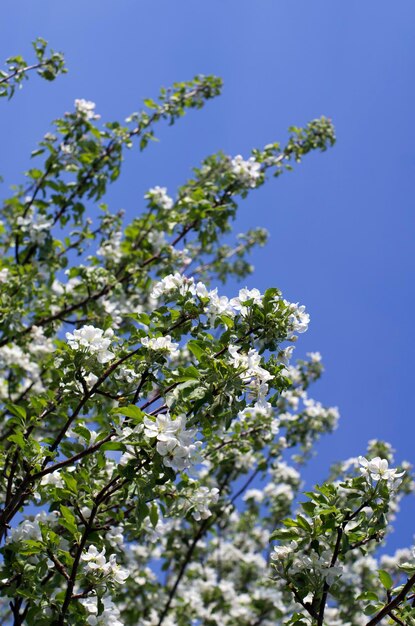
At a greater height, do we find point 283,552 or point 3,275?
point 3,275

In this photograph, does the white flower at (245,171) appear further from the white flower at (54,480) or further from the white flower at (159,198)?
the white flower at (54,480)

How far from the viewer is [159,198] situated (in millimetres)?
5719

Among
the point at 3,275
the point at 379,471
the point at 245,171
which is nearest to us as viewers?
the point at 379,471

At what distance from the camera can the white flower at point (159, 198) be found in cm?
571

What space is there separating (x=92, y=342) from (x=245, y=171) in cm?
324

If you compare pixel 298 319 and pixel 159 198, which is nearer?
pixel 298 319

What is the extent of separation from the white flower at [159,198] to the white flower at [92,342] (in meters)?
3.29

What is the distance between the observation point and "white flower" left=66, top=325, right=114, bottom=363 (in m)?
2.58

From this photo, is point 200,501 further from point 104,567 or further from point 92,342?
point 92,342

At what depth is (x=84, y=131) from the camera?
19.1ft

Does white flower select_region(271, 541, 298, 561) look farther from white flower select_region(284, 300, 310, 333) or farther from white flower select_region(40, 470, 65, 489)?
white flower select_region(40, 470, 65, 489)

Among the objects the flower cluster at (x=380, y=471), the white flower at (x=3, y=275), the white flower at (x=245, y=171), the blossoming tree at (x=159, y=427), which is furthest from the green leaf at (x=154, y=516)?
the white flower at (x=245, y=171)

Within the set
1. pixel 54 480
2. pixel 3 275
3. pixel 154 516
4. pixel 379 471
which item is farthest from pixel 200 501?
pixel 3 275

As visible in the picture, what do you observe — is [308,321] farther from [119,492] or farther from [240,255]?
[240,255]
